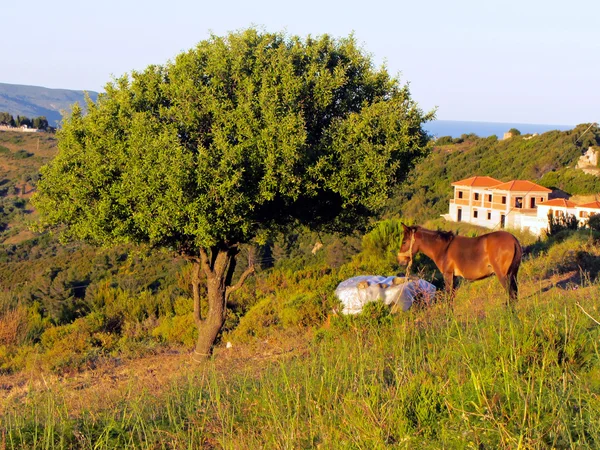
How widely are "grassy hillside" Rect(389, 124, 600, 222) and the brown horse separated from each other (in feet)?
122

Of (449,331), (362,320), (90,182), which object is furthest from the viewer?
(90,182)

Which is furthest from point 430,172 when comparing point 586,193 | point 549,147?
point 586,193

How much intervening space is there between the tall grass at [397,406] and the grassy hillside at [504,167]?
1706 inches

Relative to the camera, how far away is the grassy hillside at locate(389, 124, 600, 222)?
55219 mm

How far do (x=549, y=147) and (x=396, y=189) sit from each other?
61.1 m

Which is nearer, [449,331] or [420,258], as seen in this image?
[449,331]

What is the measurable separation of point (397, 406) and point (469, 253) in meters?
7.11

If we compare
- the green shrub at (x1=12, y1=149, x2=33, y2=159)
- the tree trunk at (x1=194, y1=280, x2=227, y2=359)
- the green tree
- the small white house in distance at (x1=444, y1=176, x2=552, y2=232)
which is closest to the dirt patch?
the tree trunk at (x1=194, y1=280, x2=227, y2=359)

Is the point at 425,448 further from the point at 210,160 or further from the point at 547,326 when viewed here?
the point at 210,160

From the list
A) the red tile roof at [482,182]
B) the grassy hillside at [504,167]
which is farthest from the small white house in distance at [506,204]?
the grassy hillside at [504,167]

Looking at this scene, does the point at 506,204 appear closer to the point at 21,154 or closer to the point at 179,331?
the point at 179,331

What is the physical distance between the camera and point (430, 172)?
71.9 m

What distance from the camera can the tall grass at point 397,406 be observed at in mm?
3582

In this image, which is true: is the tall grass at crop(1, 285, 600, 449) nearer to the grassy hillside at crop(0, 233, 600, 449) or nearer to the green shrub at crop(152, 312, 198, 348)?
the grassy hillside at crop(0, 233, 600, 449)
